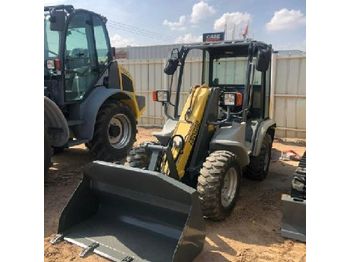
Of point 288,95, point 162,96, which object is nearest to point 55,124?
point 162,96

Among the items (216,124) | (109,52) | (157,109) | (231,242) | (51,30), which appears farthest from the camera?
(157,109)

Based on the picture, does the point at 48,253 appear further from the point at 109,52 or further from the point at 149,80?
the point at 149,80

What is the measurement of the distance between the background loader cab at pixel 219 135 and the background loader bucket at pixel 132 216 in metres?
0.39

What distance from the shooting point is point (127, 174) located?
10.0ft

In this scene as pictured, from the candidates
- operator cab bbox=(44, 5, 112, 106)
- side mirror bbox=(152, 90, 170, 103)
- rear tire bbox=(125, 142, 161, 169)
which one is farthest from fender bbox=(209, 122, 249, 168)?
operator cab bbox=(44, 5, 112, 106)

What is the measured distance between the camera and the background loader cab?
3.43 metres

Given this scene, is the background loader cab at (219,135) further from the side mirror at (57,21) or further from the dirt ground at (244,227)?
the side mirror at (57,21)

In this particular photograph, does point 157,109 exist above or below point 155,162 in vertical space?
above

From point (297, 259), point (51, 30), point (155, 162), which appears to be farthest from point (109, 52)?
point (297, 259)

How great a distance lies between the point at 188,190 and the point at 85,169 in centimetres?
115

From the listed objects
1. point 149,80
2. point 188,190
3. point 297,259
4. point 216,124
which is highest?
point 149,80

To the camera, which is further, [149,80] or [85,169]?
[149,80]

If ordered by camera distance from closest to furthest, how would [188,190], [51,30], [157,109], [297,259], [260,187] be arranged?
[188,190] < [297,259] < [260,187] < [51,30] < [157,109]

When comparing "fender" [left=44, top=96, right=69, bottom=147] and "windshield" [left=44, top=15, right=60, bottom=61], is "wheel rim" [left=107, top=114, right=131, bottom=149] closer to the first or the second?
"fender" [left=44, top=96, right=69, bottom=147]
